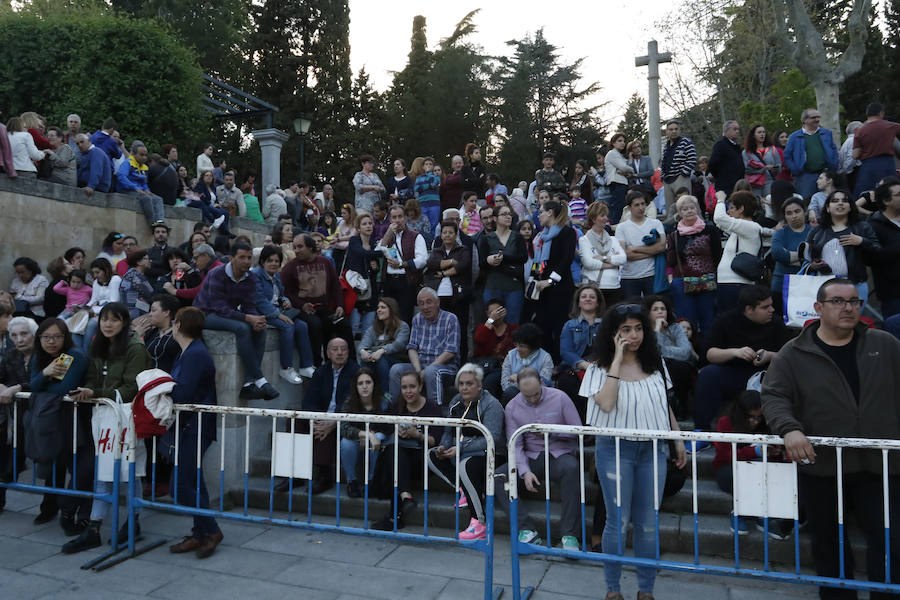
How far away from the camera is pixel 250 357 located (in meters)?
6.43

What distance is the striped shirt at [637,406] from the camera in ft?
12.8

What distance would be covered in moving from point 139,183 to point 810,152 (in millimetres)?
10435

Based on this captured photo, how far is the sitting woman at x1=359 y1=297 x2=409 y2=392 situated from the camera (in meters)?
6.84

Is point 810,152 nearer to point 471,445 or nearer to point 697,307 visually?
point 697,307

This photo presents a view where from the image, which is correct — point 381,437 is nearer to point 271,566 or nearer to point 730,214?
point 271,566

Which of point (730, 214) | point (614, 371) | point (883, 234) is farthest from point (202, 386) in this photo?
point (883, 234)

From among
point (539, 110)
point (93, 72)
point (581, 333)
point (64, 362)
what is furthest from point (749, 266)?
point (539, 110)

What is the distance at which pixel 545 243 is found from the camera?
24.6 ft

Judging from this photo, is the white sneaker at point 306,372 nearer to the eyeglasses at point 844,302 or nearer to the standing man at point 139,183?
the eyeglasses at point 844,302

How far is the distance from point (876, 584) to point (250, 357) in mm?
5227

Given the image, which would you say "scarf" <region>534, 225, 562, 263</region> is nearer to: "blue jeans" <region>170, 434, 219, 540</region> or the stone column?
"blue jeans" <region>170, 434, 219, 540</region>

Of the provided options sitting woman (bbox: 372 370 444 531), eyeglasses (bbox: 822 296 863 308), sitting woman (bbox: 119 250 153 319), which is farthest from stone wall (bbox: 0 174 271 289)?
eyeglasses (bbox: 822 296 863 308)

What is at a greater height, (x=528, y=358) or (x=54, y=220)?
(x=54, y=220)

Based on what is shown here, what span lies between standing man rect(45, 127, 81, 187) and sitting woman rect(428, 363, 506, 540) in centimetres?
790
